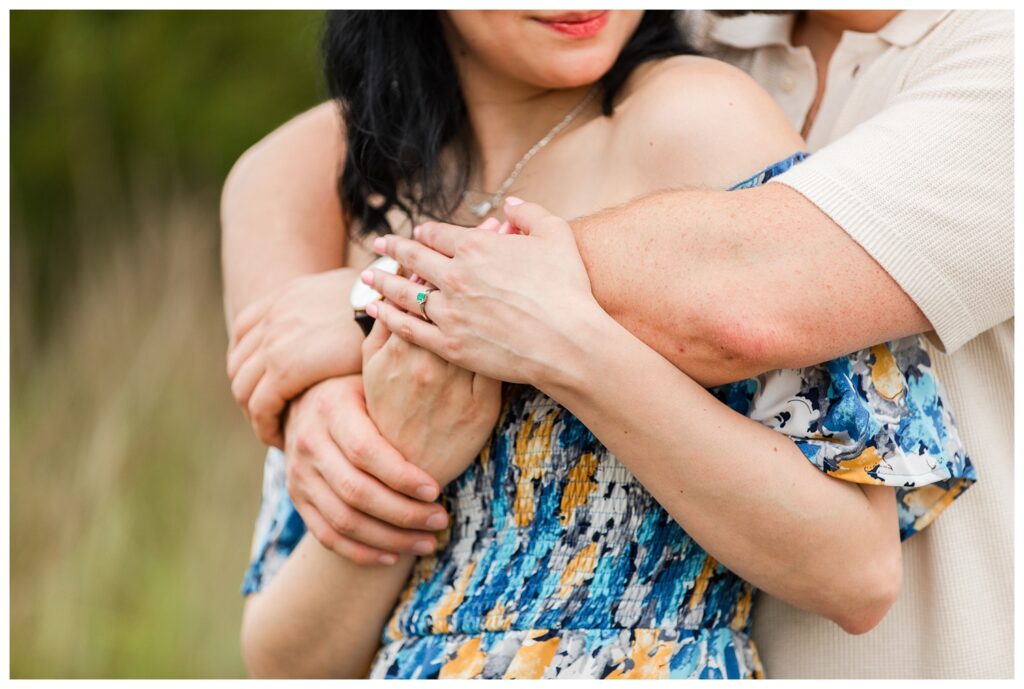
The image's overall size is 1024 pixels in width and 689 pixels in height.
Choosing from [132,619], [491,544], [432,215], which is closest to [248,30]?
[132,619]

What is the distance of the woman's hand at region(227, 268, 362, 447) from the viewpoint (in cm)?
195

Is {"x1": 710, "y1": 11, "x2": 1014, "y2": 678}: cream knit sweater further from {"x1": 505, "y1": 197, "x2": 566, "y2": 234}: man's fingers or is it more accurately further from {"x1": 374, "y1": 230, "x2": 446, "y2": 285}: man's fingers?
{"x1": 374, "y1": 230, "x2": 446, "y2": 285}: man's fingers

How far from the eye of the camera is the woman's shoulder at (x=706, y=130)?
174 cm

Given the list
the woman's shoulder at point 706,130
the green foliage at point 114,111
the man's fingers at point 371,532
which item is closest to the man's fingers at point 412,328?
the man's fingers at point 371,532

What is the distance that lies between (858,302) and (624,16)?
0.69 metres

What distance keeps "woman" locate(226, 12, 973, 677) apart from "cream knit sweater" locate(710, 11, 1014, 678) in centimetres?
9

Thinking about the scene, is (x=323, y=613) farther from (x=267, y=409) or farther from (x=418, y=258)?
(x=418, y=258)

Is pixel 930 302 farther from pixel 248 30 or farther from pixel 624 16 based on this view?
pixel 248 30

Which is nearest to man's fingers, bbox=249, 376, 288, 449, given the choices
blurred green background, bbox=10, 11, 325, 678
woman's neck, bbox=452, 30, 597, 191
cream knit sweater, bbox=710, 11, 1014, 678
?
woman's neck, bbox=452, 30, 597, 191

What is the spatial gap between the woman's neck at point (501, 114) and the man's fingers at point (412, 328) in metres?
0.44

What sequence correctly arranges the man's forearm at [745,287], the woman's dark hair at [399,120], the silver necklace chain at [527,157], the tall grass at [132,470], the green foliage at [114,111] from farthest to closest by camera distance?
the green foliage at [114,111] → the tall grass at [132,470] → the woman's dark hair at [399,120] → the silver necklace chain at [527,157] → the man's forearm at [745,287]

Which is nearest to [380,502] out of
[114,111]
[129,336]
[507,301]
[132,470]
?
[507,301]

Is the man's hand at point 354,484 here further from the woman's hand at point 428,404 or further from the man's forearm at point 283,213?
the man's forearm at point 283,213

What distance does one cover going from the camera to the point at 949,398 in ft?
6.07
